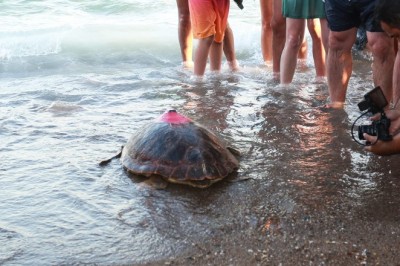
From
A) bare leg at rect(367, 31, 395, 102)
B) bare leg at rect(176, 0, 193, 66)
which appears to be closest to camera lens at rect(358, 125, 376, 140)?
bare leg at rect(367, 31, 395, 102)

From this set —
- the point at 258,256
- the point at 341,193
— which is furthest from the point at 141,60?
the point at 258,256

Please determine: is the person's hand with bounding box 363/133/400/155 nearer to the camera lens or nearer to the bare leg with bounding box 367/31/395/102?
the camera lens

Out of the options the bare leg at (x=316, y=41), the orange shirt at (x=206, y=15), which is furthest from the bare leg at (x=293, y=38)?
the orange shirt at (x=206, y=15)

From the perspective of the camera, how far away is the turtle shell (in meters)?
3.47

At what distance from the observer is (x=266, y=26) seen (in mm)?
7316

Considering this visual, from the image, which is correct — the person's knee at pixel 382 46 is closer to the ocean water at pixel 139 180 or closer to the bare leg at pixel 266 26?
the ocean water at pixel 139 180

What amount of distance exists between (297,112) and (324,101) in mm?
506

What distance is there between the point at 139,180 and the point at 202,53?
2.97 meters

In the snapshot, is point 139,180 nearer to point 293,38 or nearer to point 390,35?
point 390,35

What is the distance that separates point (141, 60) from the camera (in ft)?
28.0

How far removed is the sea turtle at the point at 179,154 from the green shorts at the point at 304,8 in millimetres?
2154

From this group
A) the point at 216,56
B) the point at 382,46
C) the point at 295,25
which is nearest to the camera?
the point at 382,46

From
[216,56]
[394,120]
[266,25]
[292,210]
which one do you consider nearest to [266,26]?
[266,25]

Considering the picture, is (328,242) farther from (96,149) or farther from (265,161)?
(96,149)
